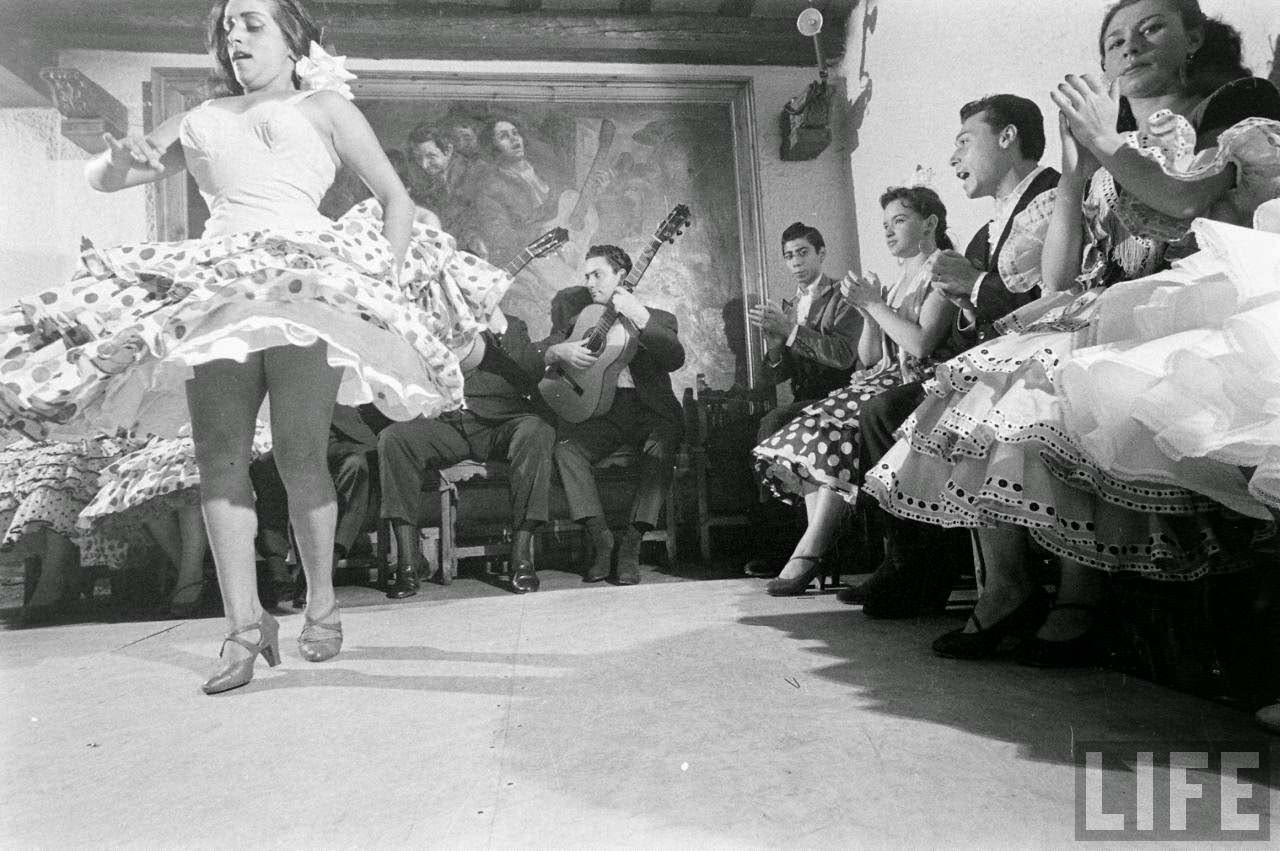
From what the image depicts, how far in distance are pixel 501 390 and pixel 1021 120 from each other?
162 cm

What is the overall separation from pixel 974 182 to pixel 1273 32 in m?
0.64

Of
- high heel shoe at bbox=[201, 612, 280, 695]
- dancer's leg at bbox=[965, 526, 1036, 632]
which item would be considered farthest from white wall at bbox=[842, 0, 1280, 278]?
high heel shoe at bbox=[201, 612, 280, 695]

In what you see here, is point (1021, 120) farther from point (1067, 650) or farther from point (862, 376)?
point (1067, 650)

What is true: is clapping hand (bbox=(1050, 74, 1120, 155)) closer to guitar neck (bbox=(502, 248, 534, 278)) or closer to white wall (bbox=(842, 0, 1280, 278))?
white wall (bbox=(842, 0, 1280, 278))

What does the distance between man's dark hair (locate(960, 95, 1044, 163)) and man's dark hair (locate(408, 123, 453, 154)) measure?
165 centimetres

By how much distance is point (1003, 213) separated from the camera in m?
1.90

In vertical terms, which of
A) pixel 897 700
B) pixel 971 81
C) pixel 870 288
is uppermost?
pixel 971 81

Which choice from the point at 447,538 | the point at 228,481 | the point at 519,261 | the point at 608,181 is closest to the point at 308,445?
the point at 228,481

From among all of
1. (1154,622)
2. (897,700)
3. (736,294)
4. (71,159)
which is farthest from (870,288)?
(71,159)

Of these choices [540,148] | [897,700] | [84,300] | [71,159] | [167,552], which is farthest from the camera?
[540,148]

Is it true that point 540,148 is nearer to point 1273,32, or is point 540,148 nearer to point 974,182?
point 974,182

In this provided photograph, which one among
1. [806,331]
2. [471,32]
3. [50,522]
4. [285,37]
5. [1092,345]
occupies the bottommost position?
[50,522]

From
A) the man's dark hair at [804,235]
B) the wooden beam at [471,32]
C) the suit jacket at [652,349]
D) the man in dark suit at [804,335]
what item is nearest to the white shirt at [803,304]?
the man in dark suit at [804,335]

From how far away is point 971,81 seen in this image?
213 centimetres
